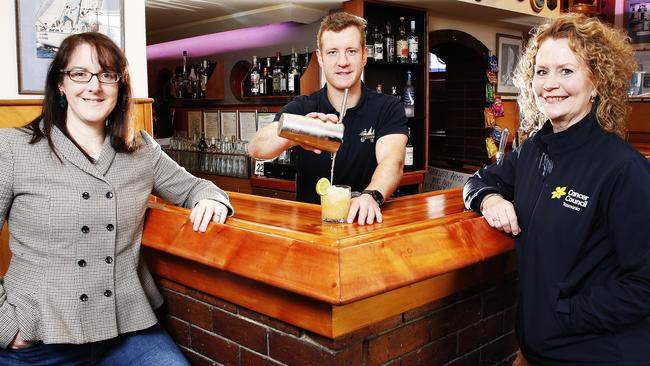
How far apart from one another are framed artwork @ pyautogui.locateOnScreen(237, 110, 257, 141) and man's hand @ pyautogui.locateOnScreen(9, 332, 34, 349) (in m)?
3.94

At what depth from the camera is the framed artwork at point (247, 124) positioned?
18.3 feet

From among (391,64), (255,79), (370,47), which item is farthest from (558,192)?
(255,79)

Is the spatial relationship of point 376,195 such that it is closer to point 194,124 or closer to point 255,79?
point 255,79

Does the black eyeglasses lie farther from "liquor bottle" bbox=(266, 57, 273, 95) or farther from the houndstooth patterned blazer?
"liquor bottle" bbox=(266, 57, 273, 95)

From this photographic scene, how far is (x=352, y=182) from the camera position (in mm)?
2553

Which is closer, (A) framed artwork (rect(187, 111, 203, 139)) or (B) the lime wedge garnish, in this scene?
(B) the lime wedge garnish

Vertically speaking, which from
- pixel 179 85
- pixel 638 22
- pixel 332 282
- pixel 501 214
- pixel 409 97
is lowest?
pixel 332 282

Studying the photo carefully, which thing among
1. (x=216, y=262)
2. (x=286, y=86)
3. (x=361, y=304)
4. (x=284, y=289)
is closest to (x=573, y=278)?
(x=361, y=304)

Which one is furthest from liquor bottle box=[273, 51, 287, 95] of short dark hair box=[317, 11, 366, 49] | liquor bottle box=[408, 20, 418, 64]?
short dark hair box=[317, 11, 366, 49]

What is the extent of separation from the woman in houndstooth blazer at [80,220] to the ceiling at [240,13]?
2855 millimetres

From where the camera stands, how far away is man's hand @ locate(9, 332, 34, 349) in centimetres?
167

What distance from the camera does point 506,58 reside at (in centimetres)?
662

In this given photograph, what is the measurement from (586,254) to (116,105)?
1392 millimetres

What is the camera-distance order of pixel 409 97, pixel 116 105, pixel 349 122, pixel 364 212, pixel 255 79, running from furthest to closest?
pixel 255 79 → pixel 409 97 → pixel 349 122 → pixel 116 105 → pixel 364 212
